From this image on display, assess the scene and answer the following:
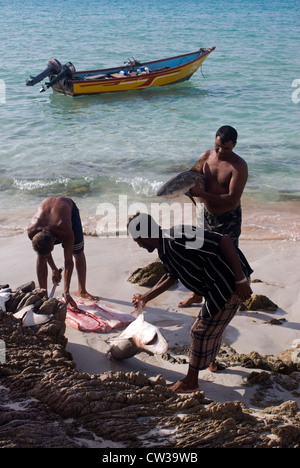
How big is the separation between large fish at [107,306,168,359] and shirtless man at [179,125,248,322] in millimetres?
1079

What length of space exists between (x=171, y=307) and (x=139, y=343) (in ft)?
3.65

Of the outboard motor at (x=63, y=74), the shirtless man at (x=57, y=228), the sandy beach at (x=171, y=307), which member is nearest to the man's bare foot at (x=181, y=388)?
the sandy beach at (x=171, y=307)

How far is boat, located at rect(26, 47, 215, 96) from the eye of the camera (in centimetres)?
1519

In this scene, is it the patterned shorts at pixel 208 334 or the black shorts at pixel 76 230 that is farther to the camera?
the black shorts at pixel 76 230

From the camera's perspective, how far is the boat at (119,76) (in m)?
15.2

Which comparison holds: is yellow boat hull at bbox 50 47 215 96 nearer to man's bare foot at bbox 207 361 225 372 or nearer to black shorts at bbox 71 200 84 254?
black shorts at bbox 71 200 84 254

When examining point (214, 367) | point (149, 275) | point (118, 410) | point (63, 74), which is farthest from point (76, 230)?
point (63, 74)

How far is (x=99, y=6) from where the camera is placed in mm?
44969

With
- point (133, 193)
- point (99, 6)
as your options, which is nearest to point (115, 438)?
point (133, 193)

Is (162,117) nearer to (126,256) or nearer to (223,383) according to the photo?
(126,256)

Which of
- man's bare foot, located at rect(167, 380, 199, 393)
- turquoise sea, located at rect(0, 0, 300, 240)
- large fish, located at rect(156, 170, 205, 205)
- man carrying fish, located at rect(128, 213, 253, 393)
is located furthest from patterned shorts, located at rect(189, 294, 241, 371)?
turquoise sea, located at rect(0, 0, 300, 240)

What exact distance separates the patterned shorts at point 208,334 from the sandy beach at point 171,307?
23 centimetres

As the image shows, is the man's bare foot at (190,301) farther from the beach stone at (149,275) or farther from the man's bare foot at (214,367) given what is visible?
the man's bare foot at (214,367)
